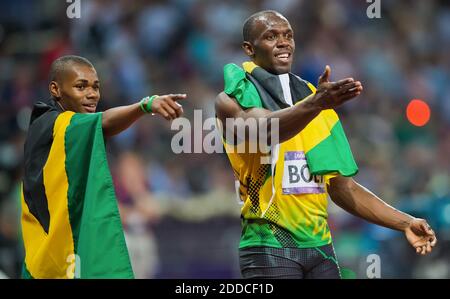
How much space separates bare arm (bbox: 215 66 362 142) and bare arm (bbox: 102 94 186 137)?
524 millimetres

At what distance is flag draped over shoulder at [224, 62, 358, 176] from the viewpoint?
5125 millimetres

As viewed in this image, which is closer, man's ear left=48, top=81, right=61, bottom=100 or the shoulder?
the shoulder

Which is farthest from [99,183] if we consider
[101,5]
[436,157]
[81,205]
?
[101,5]

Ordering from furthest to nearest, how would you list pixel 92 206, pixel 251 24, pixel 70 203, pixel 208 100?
pixel 208 100 → pixel 251 24 → pixel 70 203 → pixel 92 206

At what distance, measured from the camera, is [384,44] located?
434 inches

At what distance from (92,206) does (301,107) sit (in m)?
1.18

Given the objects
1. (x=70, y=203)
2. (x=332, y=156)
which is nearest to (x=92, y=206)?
(x=70, y=203)

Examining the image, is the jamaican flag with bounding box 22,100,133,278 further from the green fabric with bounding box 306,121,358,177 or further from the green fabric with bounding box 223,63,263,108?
the green fabric with bounding box 306,121,358,177

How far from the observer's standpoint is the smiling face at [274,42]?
5.30 metres

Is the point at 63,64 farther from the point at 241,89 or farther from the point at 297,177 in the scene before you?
the point at 297,177

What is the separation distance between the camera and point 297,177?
16.7ft

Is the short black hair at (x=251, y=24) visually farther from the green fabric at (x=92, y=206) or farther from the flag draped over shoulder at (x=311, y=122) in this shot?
the green fabric at (x=92, y=206)

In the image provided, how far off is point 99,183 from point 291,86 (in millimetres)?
1174

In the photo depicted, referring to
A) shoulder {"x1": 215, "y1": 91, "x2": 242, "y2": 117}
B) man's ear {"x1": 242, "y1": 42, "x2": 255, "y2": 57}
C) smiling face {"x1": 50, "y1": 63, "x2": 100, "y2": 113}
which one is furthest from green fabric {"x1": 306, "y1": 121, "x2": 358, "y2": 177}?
smiling face {"x1": 50, "y1": 63, "x2": 100, "y2": 113}
